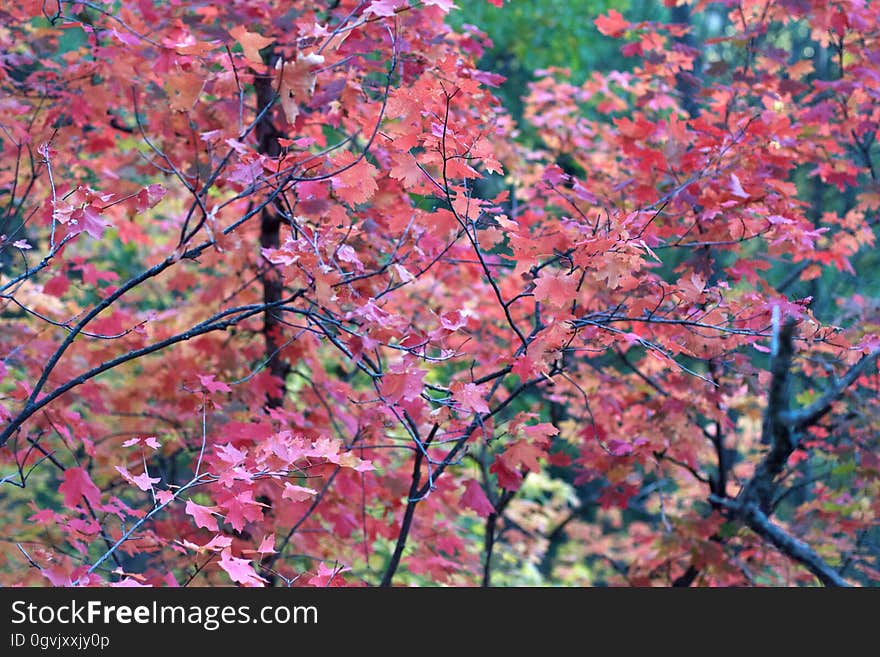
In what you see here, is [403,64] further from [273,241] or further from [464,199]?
[273,241]

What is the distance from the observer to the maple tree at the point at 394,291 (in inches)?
100

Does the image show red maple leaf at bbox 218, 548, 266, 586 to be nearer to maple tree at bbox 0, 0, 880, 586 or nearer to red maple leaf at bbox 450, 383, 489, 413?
maple tree at bbox 0, 0, 880, 586

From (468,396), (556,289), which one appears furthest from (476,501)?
(556,289)

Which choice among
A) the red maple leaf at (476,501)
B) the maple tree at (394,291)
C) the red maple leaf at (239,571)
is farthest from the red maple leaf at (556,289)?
the red maple leaf at (239,571)

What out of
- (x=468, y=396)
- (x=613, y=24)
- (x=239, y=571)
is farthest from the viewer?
(x=613, y=24)

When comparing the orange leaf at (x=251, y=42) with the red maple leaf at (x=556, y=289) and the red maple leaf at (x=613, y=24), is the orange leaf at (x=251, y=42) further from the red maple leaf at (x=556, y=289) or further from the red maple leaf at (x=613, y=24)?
the red maple leaf at (x=613, y=24)

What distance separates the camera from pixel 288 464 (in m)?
2.36

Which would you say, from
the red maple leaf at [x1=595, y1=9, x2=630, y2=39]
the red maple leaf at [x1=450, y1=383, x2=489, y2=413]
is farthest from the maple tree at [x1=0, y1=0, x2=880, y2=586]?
the red maple leaf at [x1=595, y1=9, x2=630, y2=39]

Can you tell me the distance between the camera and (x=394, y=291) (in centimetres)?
385

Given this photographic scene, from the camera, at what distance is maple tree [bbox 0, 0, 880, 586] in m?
2.55

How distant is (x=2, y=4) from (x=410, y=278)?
108 inches

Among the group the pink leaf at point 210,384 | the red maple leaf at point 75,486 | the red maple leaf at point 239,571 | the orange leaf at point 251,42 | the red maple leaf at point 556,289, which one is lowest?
the red maple leaf at point 239,571

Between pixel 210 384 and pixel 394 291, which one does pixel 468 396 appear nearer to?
pixel 210 384

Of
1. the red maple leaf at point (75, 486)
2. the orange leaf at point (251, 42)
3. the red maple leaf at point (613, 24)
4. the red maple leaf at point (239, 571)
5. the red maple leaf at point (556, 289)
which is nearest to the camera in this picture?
the red maple leaf at point (239, 571)
